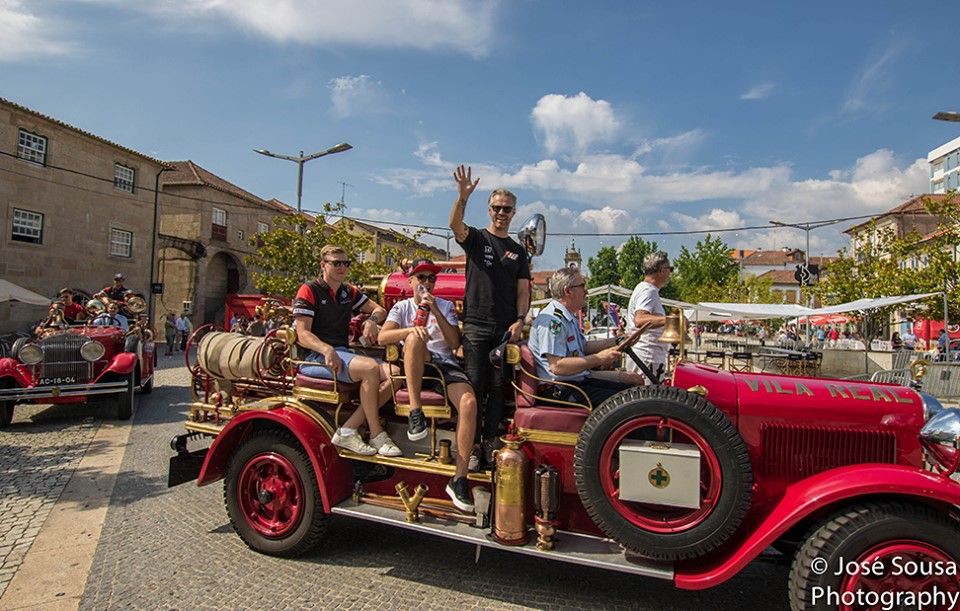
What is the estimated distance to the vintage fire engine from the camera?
99.8 inches

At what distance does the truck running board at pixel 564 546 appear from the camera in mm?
2803

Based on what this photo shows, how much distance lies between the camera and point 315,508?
366cm

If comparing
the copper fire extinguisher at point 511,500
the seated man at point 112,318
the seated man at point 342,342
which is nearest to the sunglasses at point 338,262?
the seated man at point 342,342

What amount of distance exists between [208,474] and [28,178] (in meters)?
21.4

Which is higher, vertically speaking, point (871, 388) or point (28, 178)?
→ point (28, 178)

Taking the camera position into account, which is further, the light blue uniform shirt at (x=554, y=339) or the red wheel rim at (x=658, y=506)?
the light blue uniform shirt at (x=554, y=339)

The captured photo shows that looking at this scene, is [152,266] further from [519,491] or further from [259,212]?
[519,491]

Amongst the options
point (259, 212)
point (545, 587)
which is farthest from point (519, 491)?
point (259, 212)

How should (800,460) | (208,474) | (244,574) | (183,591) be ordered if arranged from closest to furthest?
(800,460), (183,591), (244,574), (208,474)

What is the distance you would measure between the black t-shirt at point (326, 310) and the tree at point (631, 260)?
58.9 m

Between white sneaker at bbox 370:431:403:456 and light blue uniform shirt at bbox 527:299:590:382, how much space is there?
1.10 metres

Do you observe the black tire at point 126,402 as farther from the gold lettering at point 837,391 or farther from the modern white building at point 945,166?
the modern white building at point 945,166

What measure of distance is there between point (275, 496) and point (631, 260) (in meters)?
62.6

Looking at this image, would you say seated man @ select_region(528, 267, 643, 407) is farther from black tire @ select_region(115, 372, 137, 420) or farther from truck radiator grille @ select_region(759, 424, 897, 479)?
black tire @ select_region(115, 372, 137, 420)
